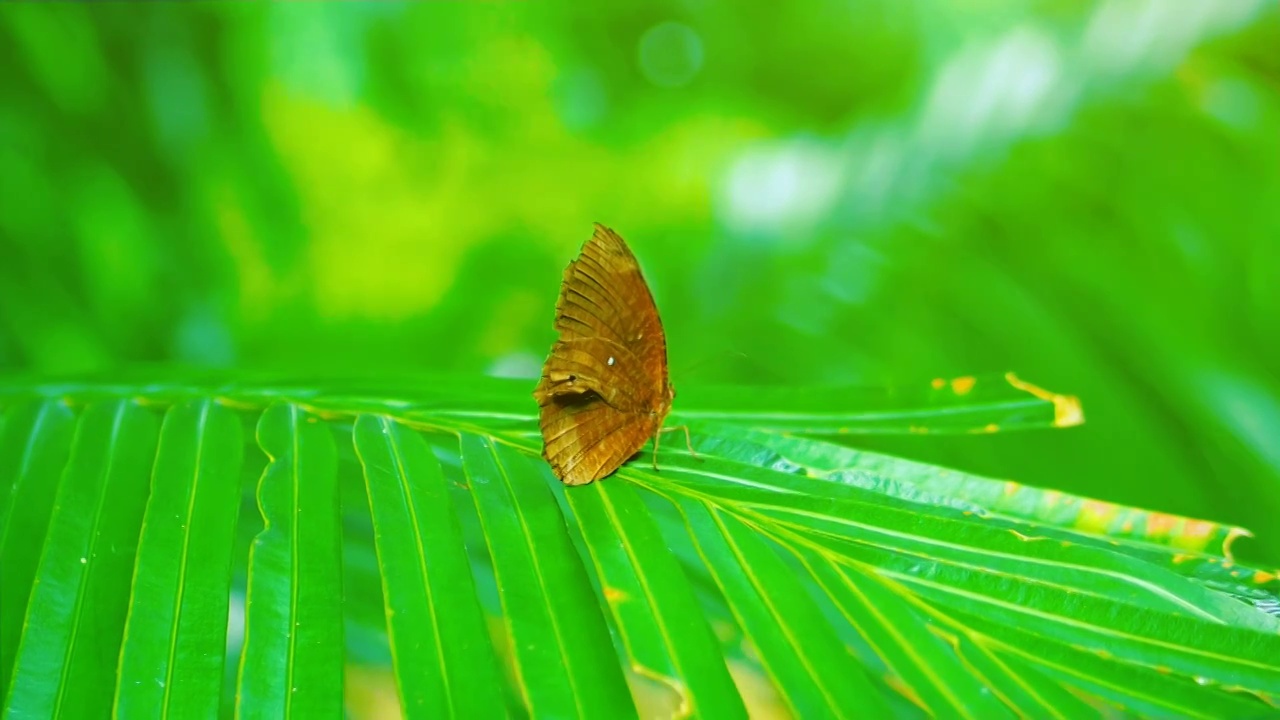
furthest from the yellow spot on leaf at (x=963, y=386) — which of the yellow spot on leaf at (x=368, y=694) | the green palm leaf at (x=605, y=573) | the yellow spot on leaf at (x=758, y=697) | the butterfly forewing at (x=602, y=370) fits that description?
the yellow spot on leaf at (x=368, y=694)

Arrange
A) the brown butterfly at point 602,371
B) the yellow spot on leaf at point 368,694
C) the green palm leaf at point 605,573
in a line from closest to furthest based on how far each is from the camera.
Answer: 1. the green palm leaf at point 605,573
2. the brown butterfly at point 602,371
3. the yellow spot on leaf at point 368,694

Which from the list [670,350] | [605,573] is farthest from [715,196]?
[605,573]

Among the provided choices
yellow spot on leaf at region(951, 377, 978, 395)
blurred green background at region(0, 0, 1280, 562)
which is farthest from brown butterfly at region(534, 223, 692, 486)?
blurred green background at region(0, 0, 1280, 562)

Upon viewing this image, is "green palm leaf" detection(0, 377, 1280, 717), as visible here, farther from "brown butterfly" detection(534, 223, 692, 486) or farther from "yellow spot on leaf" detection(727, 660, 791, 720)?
"yellow spot on leaf" detection(727, 660, 791, 720)

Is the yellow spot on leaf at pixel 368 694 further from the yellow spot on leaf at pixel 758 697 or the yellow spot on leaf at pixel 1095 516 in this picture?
the yellow spot on leaf at pixel 1095 516

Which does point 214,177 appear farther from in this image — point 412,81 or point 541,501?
point 541,501

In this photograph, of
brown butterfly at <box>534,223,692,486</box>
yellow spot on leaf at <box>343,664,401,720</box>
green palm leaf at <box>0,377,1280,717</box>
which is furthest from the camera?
yellow spot on leaf at <box>343,664,401,720</box>

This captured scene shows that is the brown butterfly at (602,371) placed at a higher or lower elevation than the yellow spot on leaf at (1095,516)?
higher
